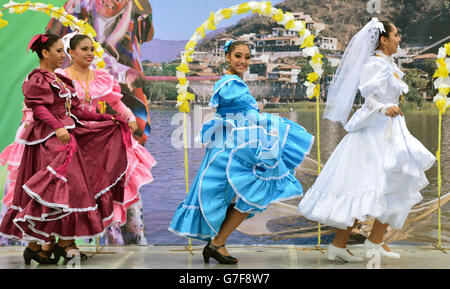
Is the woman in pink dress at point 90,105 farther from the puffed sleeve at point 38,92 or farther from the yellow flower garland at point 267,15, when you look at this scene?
the yellow flower garland at point 267,15

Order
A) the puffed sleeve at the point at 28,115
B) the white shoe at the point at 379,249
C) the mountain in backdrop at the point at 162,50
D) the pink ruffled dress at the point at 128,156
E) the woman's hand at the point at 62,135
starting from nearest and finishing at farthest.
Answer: the woman's hand at the point at 62,135, the white shoe at the point at 379,249, the puffed sleeve at the point at 28,115, the pink ruffled dress at the point at 128,156, the mountain in backdrop at the point at 162,50

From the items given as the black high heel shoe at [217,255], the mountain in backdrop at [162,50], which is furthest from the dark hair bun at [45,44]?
the black high heel shoe at [217,255]

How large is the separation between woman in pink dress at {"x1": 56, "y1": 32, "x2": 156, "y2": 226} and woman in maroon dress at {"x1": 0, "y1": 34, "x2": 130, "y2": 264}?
0.48ft

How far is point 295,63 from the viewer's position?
5.92m

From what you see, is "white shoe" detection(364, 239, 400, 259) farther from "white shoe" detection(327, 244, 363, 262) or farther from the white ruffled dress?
the white ruffled dress

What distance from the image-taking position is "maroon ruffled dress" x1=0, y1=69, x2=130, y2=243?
14.0ft

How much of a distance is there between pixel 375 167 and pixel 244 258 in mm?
1291

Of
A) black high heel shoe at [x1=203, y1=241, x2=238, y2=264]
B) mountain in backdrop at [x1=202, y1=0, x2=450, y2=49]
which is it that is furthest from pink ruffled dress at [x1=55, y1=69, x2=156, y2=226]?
mountain in backdrop at [x1=202, y1=0, x2=450, y2=49]

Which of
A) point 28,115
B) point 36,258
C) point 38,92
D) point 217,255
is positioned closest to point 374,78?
point 217,255

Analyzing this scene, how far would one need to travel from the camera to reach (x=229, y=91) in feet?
14.3

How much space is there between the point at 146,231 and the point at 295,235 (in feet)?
4.57

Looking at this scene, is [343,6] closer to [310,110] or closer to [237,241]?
[310,110]

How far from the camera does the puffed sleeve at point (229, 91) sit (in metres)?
4.36

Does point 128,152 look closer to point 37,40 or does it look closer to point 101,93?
point 101,93
